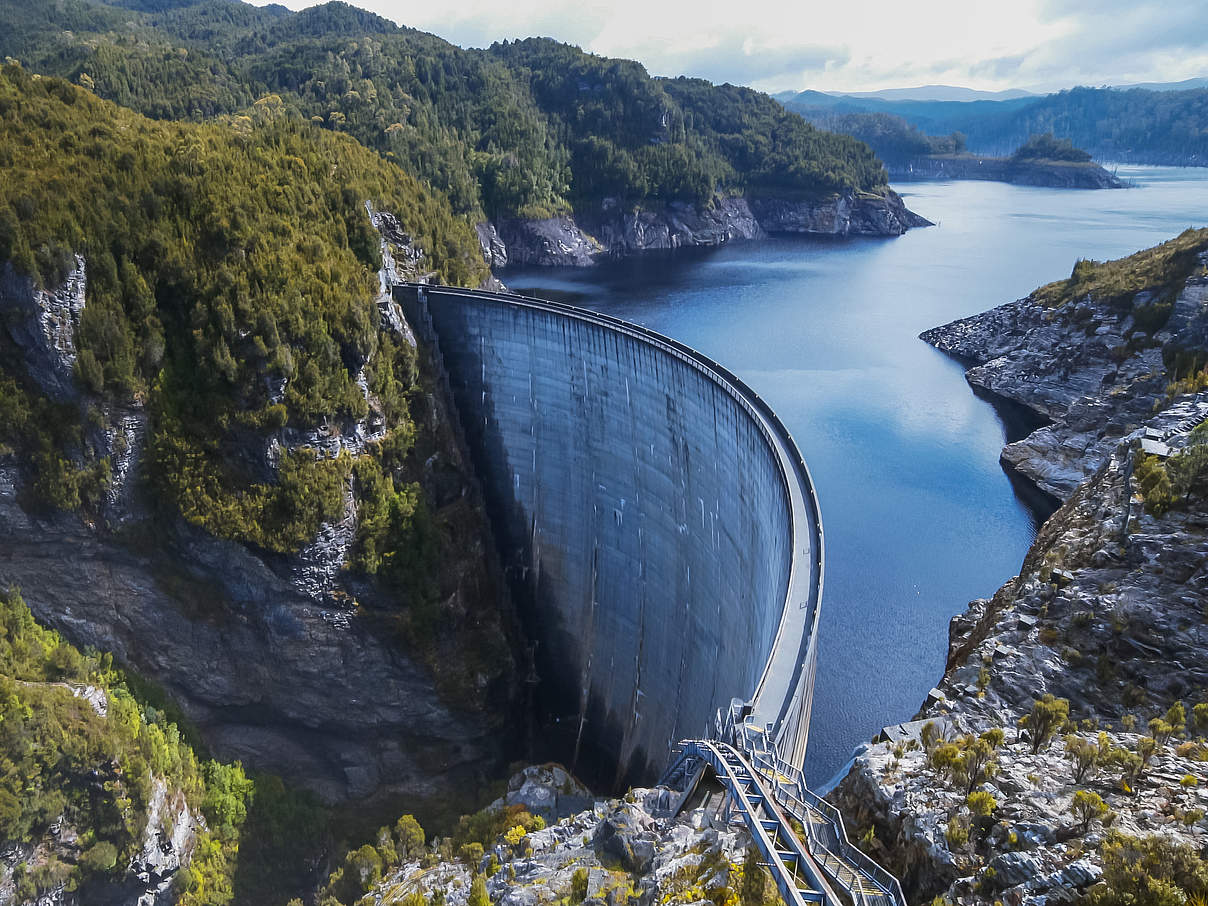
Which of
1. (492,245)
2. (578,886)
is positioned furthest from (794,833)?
(492,245)

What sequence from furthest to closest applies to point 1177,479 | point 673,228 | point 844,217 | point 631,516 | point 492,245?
point 844,217 → point 673,228 → point 492,245 → point 631,516 → point 1177,479

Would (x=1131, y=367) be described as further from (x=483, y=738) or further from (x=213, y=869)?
(x=213, y=869)

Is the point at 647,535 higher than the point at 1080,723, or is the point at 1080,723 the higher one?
the point at 1080,723

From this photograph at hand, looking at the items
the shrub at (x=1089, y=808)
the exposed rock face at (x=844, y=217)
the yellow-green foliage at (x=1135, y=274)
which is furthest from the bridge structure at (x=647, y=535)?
the exposed rock face at (x=844, y=217)

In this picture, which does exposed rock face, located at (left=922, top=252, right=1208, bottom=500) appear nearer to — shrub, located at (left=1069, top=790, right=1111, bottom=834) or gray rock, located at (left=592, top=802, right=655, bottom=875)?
shrub, located at (left=1069, top=790, right=1111, bottom=834)

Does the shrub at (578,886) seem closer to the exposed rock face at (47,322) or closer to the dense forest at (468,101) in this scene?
the exposed rock face at (47,322)

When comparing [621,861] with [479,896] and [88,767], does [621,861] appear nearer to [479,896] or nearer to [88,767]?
[479,896]
